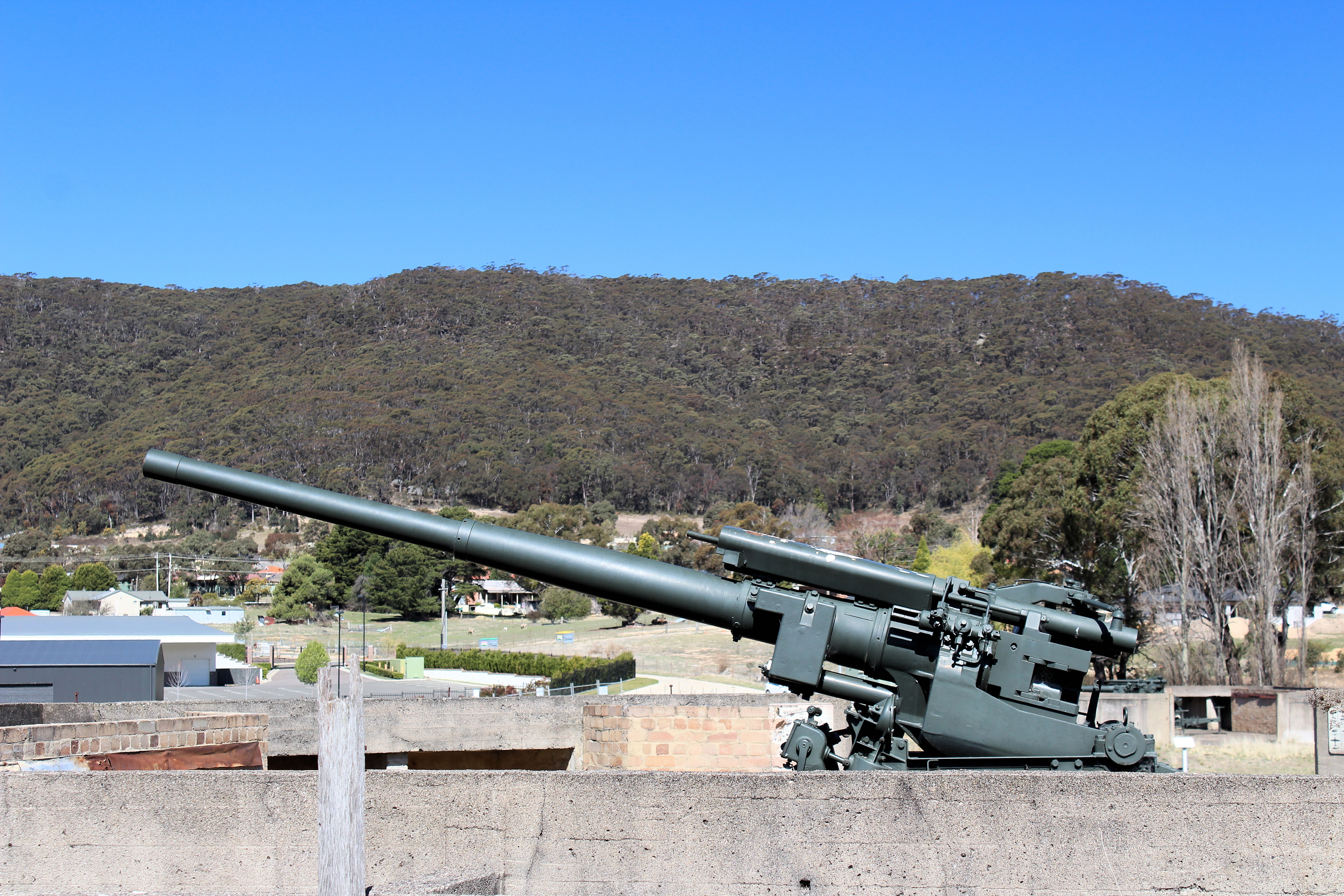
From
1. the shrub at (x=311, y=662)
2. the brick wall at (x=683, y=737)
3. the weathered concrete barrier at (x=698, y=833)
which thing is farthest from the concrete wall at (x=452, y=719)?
the shrub at (x=311, y=662)

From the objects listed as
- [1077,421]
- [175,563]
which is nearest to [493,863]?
[175,563]

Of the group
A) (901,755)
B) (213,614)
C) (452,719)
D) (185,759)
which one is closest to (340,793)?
(901,755)

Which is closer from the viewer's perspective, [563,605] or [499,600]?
[563,605]

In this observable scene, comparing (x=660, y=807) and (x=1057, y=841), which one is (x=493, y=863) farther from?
(x=1057, y=841)

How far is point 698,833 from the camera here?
5406 millimetres

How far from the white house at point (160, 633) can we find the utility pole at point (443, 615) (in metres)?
16.4

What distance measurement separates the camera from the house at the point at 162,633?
135 ft

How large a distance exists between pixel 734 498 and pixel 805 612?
130 meters

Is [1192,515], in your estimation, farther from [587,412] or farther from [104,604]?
[587,412]

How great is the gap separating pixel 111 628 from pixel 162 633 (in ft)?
8.80

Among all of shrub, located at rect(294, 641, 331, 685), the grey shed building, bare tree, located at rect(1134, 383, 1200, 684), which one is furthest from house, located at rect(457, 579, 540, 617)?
the grey shed building

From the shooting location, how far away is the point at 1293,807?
17.5ft

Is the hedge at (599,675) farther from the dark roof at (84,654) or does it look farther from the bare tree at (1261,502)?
the bare tree at (1261,502)

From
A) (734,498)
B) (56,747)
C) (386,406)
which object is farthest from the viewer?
(386,406)
